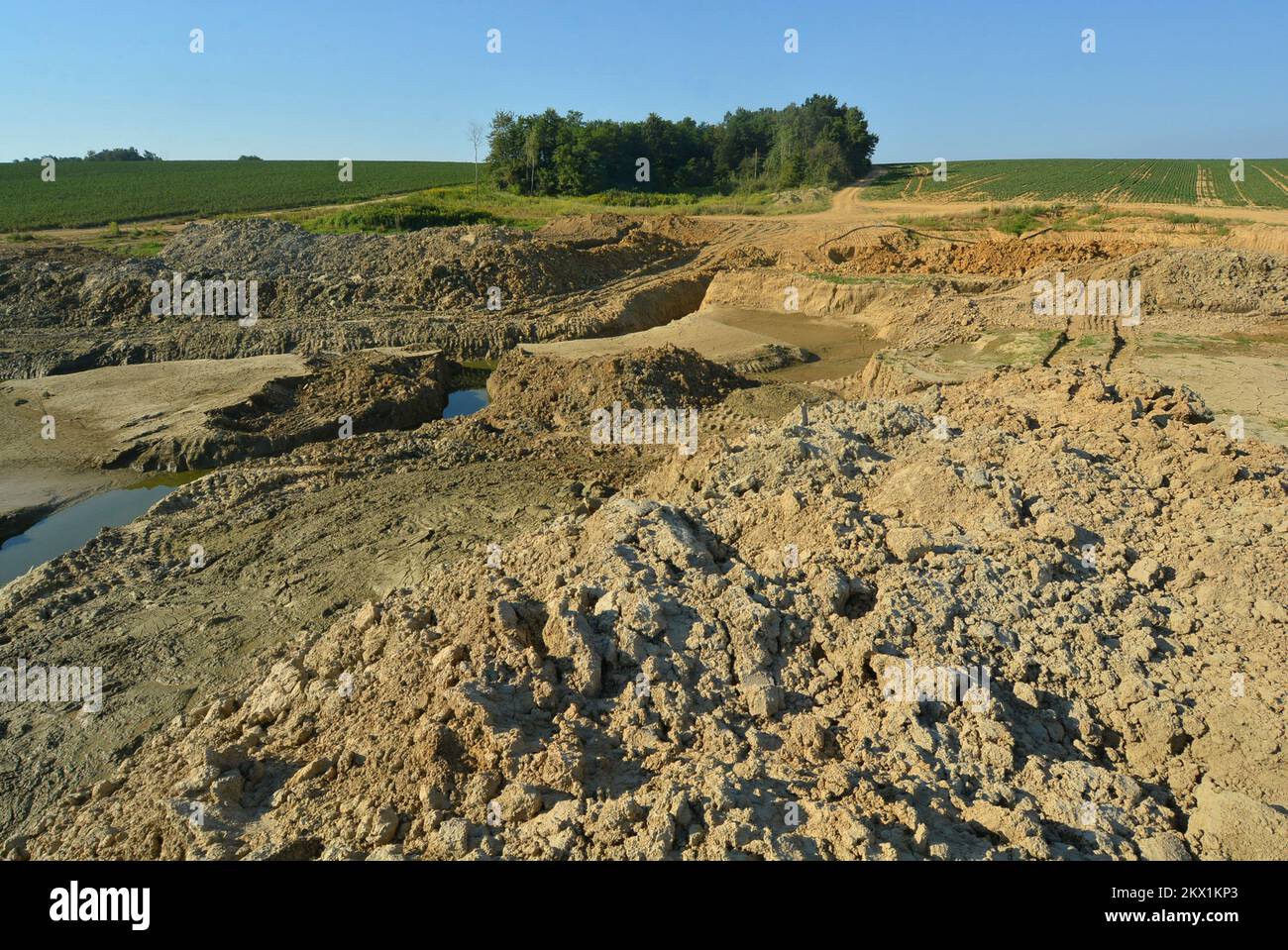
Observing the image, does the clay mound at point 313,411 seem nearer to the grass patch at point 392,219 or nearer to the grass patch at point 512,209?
the grass patch at point 392,219

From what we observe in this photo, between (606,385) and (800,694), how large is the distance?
984 cm

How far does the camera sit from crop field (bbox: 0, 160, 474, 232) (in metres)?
43.0

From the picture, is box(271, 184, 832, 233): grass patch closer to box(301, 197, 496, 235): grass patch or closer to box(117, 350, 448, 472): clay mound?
box(301, 197, 496, 235): grass patch

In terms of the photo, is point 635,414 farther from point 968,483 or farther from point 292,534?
point 968,483

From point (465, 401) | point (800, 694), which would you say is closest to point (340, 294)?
point (465, 401)

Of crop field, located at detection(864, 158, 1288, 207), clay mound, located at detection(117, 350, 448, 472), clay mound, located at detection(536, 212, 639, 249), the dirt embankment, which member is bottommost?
clay mound, located at detection(117, 350, 448, 472)

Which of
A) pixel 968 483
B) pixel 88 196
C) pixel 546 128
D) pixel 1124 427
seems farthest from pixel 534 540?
pixel 88 196

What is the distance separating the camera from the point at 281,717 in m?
5.62

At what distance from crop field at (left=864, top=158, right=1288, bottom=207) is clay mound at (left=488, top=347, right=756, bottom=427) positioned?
1287 inches

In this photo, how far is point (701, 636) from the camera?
5352 mm

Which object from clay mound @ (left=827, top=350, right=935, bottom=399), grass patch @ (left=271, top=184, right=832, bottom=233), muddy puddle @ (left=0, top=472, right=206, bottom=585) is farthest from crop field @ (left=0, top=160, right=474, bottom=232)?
clay mound @ (left=827, top=350, right=935, bottom=399)

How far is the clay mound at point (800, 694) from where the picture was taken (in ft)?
13.4

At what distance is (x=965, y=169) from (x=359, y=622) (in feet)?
231

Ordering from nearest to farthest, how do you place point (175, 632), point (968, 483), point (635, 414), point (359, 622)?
point (359, 622) < point (968, 483) < point (175, 632) < point (635, 414)
